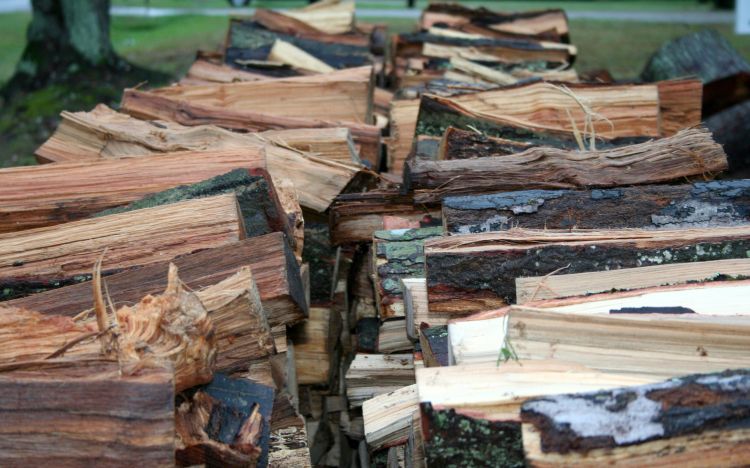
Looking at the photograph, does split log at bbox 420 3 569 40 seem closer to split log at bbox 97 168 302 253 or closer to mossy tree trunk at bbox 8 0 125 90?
split log at bbox 97 168 302 253

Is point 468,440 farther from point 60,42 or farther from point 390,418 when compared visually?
point 60,42

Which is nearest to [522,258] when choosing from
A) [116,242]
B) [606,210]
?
[606,210]

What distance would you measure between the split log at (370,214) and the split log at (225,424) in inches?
55.6

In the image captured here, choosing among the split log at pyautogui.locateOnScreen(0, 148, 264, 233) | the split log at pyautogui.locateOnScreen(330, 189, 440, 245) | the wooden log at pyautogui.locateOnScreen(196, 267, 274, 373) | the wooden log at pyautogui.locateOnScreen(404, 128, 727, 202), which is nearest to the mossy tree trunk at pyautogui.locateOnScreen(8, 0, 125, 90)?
the split log at pyautogui.locateOnScreen(0, 148, 264, 233)

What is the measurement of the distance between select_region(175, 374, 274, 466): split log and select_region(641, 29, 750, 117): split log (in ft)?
17.8

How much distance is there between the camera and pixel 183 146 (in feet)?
14.3

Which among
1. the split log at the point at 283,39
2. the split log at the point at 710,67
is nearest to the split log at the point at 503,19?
the split log at the point at 710,67

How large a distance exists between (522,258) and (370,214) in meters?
1.14

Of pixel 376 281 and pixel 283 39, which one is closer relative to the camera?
pixel 376 281

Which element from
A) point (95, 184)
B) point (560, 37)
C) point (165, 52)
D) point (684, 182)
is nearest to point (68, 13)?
point (165, 52)

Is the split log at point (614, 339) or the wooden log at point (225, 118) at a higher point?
the split log at point (614, 339)

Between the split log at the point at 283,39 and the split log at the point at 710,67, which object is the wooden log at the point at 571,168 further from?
the split log at the point at 710,67

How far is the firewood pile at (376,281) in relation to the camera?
2.28m

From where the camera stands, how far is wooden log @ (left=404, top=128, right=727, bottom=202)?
3.69 m
